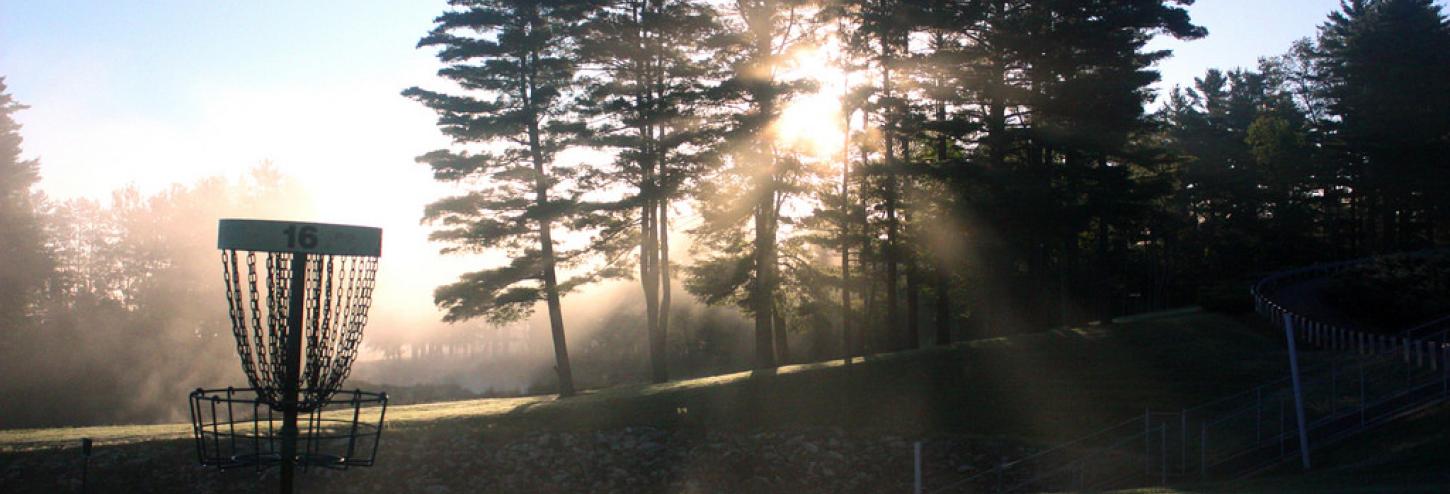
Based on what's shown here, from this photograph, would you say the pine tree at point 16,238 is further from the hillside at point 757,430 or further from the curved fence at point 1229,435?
the curved fence at point 1229,435

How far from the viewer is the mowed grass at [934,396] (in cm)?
2256

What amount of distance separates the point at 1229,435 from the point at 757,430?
31.8 ft

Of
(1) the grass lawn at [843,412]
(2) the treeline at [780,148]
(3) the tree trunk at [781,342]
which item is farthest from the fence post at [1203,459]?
(3) the tree trunk at [781,342]

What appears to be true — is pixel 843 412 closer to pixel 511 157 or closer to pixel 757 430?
pixel 757 430

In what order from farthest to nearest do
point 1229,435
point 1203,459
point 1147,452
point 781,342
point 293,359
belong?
point 781,342 < point 1229,435 < point 1147,452 < point 1203,459 < point 293,359

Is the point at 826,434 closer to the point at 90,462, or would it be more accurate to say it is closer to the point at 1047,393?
the point at 1047,393

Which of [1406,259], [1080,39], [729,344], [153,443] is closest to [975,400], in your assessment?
[1080,39]

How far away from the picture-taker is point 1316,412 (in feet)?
67.6

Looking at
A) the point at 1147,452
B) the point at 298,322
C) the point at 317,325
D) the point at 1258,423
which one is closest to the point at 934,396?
the point at 1147,452

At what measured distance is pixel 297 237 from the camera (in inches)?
323

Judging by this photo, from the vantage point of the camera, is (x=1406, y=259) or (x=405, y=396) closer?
(x=1406, y=259)

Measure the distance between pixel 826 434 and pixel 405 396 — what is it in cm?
→ 3245

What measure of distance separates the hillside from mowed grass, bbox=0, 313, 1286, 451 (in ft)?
0.23

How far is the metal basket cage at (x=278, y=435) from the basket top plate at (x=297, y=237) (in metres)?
1.18
